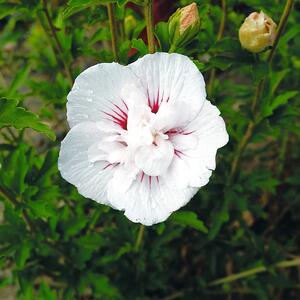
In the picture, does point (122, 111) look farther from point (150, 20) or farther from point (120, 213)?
point (120, 213)

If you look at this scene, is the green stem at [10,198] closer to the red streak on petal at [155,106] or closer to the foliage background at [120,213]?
the foliage background at [120,213]

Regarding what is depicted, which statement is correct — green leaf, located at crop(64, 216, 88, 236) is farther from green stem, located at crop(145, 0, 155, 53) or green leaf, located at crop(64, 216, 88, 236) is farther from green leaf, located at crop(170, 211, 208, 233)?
green stem, located at crop(145, 0, 155, 53)

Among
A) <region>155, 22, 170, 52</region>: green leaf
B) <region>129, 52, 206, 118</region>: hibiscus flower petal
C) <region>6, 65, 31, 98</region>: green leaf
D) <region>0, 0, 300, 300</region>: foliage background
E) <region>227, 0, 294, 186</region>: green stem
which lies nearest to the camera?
<region>129, 52, 206, 118</region>: hibiscus flower petal

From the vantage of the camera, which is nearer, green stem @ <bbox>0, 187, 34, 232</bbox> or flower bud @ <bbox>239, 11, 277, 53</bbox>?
flower bud @ <bbox>239, 11, 277, 53</bbox>

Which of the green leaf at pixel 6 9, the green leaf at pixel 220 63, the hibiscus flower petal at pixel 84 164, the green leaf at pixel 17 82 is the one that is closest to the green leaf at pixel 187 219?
the hibiscus flower petal at pixel 84 164

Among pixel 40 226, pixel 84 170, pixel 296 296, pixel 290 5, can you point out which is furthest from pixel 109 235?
pixel 296 296

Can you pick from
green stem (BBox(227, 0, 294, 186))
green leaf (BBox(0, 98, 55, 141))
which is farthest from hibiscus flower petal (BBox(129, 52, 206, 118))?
green stem (BBox(227, 0, 294, 186))
